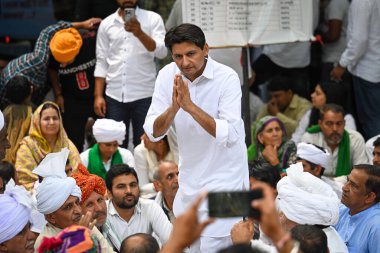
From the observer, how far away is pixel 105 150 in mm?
7824

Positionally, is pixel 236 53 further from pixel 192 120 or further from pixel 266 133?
pixel 192 120

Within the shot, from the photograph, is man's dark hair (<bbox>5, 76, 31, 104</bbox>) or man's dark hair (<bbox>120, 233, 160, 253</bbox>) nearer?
man's dark hair (<bbox>120, 233, 160, 253</bbox>)

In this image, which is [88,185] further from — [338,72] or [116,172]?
[338,72]

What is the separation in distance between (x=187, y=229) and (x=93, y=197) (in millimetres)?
3052

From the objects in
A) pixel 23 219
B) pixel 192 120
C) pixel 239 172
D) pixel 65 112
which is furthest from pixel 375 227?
pixel 65 112

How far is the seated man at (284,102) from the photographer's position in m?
8.95

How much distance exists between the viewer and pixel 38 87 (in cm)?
830

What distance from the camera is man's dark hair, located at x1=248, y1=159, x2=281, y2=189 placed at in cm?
665

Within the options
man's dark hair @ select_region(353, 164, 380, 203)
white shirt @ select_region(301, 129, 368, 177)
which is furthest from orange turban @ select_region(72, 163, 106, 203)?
white shirt @ select_region(301, 129, 368, 177)

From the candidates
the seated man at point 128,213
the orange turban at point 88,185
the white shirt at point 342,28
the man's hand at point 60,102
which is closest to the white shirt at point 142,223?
the seated man at point 128,213

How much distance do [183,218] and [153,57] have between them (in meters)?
5.20

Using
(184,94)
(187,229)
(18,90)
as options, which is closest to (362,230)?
(184,94)

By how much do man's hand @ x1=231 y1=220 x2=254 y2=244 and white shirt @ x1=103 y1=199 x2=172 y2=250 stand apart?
1.49m

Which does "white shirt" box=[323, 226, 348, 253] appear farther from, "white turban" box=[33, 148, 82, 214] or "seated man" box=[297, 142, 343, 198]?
"seated man" box=[297, 142, 343, 198]
